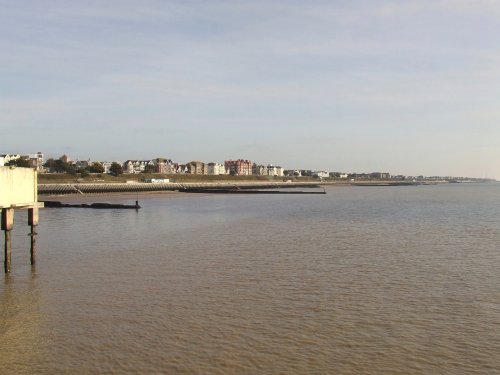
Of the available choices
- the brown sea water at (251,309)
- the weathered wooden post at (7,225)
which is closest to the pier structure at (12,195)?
the weathered wooden post at (7,225)

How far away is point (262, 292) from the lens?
61.2 feet

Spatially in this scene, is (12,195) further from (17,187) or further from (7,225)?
(7,225)

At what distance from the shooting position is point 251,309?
16219 mm

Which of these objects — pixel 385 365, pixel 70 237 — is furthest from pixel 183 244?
pixel 385 365

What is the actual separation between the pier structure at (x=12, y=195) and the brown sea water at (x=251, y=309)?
5.70 ft

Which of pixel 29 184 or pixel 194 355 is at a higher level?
pixel 29 184

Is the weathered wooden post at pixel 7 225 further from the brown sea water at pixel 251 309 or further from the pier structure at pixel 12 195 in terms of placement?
the brown sea water at pixel 251 309

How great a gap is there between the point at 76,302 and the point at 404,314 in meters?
11.5

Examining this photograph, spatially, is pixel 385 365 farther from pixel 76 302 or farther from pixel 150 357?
pixel 76 302

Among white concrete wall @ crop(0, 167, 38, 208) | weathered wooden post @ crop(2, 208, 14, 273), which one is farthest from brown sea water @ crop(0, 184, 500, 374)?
white concrete wall @ crop(0, 167, 38, 208)

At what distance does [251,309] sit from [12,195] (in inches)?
466

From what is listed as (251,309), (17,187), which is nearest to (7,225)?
(17,187)

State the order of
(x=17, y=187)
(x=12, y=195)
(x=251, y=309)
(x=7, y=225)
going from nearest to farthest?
(x=251, y=309) < (x=12, y=195) < (x=17, y=187) < (x=7, y=225)

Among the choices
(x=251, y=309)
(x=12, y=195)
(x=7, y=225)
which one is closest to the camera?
(x=251, y=309)
